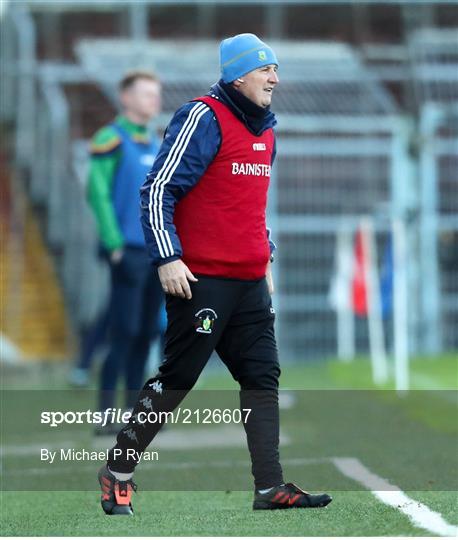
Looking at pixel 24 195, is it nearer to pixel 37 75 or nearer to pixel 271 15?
pixel 37 75

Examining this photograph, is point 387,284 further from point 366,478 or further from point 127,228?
point 366,478

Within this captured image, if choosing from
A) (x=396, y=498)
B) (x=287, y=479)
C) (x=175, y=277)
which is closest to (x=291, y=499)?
(x=396, y=498)

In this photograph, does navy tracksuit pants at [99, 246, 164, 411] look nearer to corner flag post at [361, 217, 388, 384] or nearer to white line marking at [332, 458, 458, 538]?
white line marking at [332, 458, 458, 538]

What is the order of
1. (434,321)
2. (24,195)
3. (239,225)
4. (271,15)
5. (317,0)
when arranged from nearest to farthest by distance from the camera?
(239,225) → (434,321) → (317,0) → (24,195) → (271,15)

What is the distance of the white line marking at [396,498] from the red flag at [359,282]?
642cm

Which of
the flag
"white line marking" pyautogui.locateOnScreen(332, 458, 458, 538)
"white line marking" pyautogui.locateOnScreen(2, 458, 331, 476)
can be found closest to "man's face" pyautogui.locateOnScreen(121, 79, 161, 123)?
"white line marking" pyautogui.locateOnScreen(2, 458, 331, 476)

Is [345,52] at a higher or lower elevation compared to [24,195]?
higher

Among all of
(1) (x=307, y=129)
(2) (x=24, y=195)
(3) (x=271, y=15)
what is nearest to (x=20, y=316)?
(2) (x=24, y=195)

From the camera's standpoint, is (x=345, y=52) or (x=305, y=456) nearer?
(x=305, y=456)

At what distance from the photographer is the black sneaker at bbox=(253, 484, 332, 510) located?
234 inches

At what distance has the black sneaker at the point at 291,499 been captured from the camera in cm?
594

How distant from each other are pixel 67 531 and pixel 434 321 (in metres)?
10.2

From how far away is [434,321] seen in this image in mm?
15461

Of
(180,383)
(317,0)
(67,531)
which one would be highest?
(317,0)
